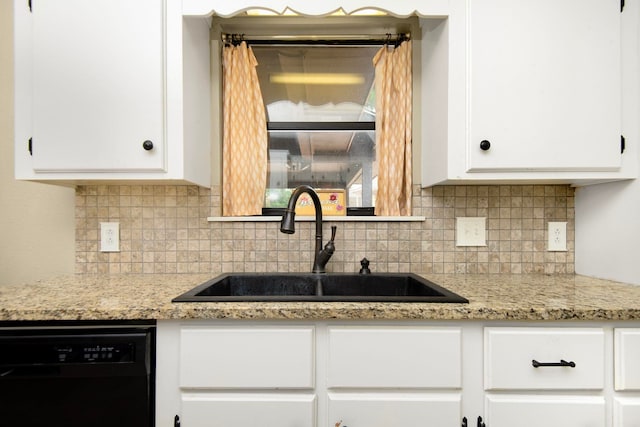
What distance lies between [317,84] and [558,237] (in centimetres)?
137

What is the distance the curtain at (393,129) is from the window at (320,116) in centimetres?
8

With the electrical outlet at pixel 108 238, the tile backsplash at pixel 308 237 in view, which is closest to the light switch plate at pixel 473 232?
the tile backsplash at pixel 308 237

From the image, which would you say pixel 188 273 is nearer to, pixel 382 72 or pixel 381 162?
pixel 381 162

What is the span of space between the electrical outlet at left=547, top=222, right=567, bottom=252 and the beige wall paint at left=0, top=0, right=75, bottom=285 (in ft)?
7.29

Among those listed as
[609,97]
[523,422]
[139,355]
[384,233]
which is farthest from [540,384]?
[139,355]

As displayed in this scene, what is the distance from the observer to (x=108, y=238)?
156cm

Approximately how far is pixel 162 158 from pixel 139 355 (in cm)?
69

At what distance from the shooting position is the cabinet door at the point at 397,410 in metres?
0.97

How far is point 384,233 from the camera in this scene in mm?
1585

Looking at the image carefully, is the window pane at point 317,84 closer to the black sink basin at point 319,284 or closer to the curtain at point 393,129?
the curtain at point 393,129

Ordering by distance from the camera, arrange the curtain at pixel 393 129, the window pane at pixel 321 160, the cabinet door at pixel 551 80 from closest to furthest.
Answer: the cabinet door at pixel 551 80
the curtain at pixel 393 129
the window pane at pixel 321 160

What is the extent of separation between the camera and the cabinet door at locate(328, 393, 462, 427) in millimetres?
970

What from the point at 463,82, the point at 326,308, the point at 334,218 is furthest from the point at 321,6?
the point at 326,308

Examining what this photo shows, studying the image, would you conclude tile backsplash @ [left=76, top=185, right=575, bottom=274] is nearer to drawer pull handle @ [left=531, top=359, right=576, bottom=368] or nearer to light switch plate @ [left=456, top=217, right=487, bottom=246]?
light switch plate @ [left=456, top=217, right=487, bottom=246]
